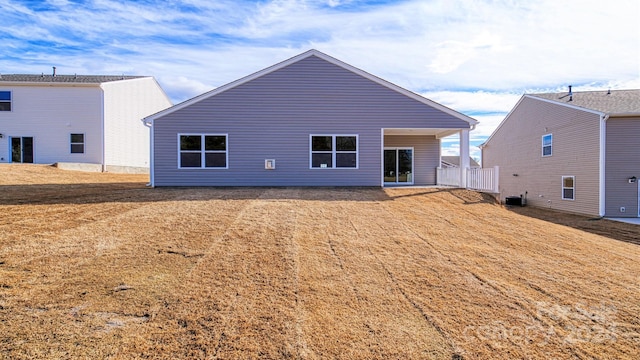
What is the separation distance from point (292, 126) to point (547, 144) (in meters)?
13.5

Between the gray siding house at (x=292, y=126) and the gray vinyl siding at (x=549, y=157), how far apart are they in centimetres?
542

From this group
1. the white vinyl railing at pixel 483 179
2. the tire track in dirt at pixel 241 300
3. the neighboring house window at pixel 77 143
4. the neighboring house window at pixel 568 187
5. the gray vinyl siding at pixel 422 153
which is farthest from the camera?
the neighboring house window at pixel 77 143

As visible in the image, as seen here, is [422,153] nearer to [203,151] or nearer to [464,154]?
[464,154]

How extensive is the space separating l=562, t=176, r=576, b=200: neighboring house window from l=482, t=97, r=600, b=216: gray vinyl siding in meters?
0.17

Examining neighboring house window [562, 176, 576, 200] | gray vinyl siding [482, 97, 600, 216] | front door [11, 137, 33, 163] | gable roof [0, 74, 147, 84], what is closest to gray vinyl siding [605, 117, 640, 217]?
gray vinyl siding [482, 97, 600, 216]

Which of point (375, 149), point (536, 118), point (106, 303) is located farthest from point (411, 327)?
point (536, 118)

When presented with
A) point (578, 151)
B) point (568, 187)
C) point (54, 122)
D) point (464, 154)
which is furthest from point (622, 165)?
point (54, 122)

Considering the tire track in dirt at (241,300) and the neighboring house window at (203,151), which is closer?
the tire track in dirt at (241,300)

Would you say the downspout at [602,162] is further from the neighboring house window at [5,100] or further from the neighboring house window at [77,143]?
the neighboring house window at [5,100]

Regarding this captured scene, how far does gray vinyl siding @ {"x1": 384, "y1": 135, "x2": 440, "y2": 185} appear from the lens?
57.5ft

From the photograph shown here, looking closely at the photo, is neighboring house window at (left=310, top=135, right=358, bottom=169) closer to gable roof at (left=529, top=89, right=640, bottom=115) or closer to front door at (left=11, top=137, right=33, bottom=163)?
gable roof at (left=529, top=89, right=640, bottom=115)

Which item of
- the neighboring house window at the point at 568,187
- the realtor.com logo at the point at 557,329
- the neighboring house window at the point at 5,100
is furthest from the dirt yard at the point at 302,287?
the neighboring house window at the point at 5,100

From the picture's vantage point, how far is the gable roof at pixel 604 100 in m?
14.6

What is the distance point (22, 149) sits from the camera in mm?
20078
